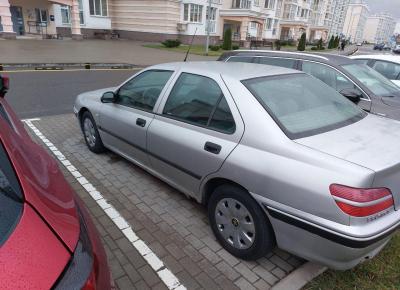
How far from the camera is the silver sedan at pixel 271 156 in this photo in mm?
2055

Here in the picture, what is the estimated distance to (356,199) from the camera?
77.7 inches

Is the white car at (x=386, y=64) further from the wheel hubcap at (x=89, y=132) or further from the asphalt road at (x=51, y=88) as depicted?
the asphalt road at (x=51, y=88)

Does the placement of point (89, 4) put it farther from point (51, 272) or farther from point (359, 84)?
point (51, 272)

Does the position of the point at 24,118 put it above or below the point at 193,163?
below

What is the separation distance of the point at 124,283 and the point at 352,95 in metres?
4.23

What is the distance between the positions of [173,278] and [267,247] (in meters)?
0.82

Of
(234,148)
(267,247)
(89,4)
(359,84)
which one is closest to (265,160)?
(234,148)

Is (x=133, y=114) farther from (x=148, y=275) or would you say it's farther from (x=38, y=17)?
(x=38, y=17)

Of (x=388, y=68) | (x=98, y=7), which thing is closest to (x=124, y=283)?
(x=388, y=68)

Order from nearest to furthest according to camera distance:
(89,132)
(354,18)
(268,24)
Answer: (89,132)
(268,24)
(354,18)

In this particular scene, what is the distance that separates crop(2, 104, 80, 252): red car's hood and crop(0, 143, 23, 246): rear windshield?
27mm

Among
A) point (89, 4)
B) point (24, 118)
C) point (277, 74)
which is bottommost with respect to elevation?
point (24, 118)

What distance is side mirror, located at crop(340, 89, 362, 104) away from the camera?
15.8 ft

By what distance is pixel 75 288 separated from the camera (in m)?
1.13
